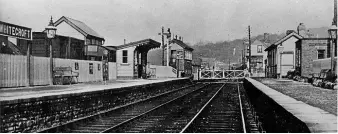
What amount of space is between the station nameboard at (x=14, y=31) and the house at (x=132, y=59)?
18109 mm

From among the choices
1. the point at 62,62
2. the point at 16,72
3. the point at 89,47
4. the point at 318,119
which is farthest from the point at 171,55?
the point at 318,119

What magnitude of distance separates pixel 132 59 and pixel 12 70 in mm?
19544

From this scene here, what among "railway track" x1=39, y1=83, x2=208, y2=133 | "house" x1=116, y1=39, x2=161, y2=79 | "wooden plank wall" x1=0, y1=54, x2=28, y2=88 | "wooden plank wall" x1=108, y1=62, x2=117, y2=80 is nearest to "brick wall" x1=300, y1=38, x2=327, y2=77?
"house" x1=116, y1=39, x2=161, y2=79

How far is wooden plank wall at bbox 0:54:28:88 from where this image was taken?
15.7 meters

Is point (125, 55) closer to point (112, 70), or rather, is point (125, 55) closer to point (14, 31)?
point (112, 70)

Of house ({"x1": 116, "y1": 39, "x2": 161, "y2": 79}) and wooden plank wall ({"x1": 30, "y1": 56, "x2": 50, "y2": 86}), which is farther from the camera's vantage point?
house ({"x1": 116, "y1": 39, "x2": 161, "y2": 79})

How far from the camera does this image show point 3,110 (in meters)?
7.68

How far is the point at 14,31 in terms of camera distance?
45.9 ft

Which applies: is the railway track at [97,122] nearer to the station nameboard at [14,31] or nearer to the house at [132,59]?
the station nameboard at [14,31]

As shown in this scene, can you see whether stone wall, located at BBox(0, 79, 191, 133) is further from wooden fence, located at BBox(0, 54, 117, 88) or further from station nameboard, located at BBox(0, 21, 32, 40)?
wooden fence, located at BBox(0, 54, 117, 88)

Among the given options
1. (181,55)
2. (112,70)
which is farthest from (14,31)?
(181,55)

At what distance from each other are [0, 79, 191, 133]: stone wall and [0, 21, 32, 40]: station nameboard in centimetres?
370

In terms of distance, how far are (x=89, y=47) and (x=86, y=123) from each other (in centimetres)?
2521

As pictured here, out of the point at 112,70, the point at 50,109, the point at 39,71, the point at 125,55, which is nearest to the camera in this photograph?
the point at 50,109
